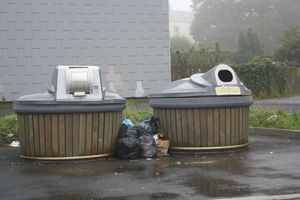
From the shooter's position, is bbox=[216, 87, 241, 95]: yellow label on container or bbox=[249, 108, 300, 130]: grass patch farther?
bbox=[249, 108, 300, 130]: grass patch

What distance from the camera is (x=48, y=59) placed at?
59.8 ft

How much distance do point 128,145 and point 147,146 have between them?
34cm

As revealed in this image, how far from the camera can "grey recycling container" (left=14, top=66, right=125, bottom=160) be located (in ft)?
25.6

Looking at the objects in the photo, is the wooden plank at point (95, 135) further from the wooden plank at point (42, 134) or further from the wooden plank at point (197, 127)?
the wooden plank at point (197, 127)

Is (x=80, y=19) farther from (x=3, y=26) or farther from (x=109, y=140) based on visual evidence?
(x=109, y=140)

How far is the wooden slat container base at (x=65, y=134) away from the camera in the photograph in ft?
25.7

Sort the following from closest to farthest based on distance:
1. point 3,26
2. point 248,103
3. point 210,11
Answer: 1. point 248,103
2. point 3,26
3. point 210,11

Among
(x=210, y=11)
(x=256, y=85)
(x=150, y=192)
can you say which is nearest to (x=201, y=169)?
(x=150, y=192)

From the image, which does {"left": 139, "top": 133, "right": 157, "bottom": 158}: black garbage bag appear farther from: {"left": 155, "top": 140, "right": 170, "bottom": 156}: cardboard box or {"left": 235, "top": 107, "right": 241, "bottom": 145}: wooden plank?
{"left": 235, "top": 107, "right": 241, "bottom": 145}: wooden plank

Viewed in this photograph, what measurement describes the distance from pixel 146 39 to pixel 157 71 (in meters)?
1.23

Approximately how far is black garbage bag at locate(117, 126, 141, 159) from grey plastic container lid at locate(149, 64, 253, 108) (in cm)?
82

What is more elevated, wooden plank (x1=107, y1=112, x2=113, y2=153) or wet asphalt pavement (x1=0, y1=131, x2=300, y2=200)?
wooden plank (x1=107, y1=112, x2=113, y2=153)

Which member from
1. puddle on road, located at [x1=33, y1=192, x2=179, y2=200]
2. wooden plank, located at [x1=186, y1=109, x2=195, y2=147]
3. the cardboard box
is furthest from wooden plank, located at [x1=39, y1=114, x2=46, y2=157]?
puddle on road, located at [x1=33, y1=192, x2=179, y2=200]

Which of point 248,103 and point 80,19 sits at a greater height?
point 80,19
